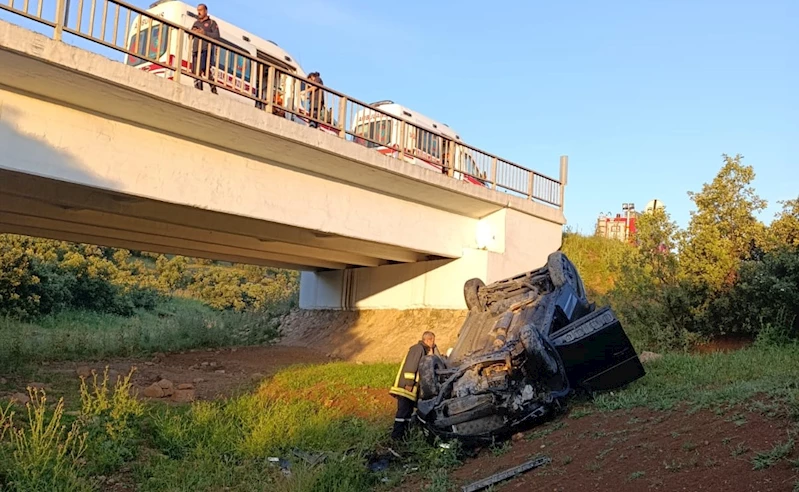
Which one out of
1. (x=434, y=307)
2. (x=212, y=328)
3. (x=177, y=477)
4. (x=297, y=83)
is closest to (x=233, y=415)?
(x=177, y=477)

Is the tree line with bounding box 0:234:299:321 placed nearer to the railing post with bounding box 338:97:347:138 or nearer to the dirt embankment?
the dirt embankment

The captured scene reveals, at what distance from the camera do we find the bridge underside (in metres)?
11.3

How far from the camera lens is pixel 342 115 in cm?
1217

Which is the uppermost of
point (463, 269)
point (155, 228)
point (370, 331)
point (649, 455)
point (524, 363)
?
point (155, 228)

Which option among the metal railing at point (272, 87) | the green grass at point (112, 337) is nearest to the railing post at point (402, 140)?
the metal railing at point (272, 87)

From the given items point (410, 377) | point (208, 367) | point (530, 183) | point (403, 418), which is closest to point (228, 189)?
point (410, 377)

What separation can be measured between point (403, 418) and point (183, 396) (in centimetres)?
422

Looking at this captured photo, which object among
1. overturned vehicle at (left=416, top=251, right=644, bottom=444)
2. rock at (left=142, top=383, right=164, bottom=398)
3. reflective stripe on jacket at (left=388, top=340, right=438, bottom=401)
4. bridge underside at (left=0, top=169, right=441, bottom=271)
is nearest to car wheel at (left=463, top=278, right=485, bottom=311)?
overturned vehicle at (left=416, top=251, right=644, bottom=444)

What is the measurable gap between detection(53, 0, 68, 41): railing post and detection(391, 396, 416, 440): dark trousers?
248 inches

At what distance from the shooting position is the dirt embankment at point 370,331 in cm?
1634

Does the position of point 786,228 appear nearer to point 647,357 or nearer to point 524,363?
point 647,357

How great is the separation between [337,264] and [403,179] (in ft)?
23.8

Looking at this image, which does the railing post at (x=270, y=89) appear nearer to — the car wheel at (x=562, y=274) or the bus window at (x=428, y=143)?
the bus window at (x=428, y=143)

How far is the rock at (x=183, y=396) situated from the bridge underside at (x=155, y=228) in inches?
119
